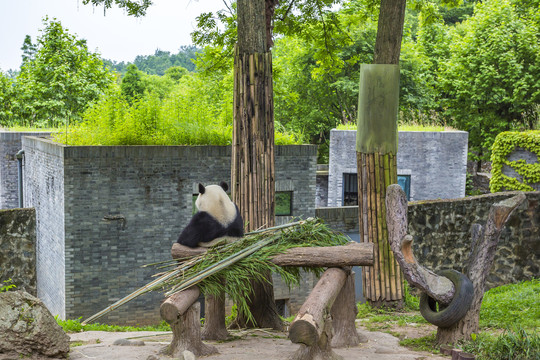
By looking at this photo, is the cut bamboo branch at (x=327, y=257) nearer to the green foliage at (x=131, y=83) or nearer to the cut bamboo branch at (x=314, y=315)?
the cut bamboo branch at (x=314, y=315)

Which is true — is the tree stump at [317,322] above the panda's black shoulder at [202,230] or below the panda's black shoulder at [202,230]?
below

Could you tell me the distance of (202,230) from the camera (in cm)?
679

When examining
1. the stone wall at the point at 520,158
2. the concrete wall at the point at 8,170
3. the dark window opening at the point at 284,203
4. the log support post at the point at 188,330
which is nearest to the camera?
the log support post at the point at 188,330

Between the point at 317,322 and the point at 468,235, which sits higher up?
the point at 317,322

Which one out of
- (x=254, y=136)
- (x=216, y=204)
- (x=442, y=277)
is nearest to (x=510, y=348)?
(x=442, y=277)

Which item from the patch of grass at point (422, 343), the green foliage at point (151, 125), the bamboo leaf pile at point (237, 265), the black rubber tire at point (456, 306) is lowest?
the patch of grass at point (422, 343)

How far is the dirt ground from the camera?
613 cm

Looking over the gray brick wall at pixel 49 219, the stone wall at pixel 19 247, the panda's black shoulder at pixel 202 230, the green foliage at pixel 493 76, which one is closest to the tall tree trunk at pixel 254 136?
the panda's black shoulder at pixel 202 230

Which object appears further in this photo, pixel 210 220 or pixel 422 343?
pixel 422 343

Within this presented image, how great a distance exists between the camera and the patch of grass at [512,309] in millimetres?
8109

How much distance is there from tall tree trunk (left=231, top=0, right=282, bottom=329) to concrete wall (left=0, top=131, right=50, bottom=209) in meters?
12.7

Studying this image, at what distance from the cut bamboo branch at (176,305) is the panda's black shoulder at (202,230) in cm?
91

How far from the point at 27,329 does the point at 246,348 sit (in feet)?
7.31

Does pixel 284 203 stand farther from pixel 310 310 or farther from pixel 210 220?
pixel 310 310
